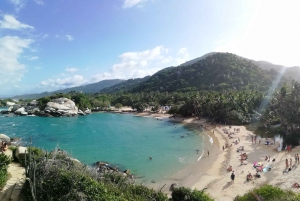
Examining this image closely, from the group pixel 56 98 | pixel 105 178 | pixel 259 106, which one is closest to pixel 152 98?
pixel 56 98

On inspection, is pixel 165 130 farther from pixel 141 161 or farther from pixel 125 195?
pixel 125 195

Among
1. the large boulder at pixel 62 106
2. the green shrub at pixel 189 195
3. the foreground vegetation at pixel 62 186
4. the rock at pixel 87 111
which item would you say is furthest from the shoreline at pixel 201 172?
the rock at pixel 87 111

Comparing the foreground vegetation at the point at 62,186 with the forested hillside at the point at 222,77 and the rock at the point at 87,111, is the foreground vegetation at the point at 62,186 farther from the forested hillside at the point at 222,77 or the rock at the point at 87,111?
the forested hillside at the point at 222,77

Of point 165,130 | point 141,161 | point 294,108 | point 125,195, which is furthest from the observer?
point 165,130

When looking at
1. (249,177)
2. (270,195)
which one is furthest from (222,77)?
(270,195)

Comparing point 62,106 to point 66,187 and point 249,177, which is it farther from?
point 66,187

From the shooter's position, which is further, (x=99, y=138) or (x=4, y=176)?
(x=99, y=138)
